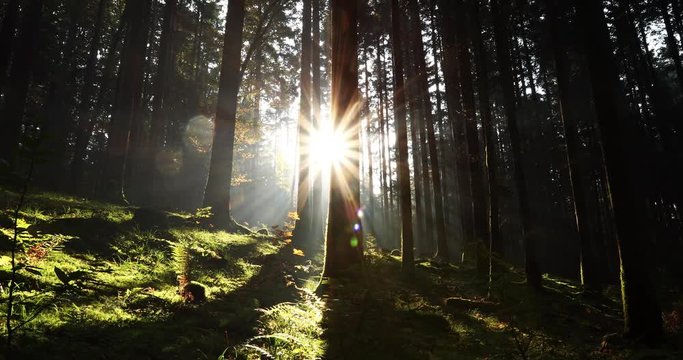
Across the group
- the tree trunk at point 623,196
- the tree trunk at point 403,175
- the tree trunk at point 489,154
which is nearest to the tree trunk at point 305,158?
the tree trunk at point 403,175

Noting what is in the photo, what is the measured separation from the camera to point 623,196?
256 inches

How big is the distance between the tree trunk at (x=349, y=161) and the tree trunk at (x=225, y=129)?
5.30 meters

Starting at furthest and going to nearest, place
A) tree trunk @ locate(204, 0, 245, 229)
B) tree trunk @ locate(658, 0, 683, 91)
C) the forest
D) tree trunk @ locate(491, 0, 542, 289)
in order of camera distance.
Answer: tree trunk @ locate(658, 0, 683, 91) → tree trunk @ locate(204, 0, 245, 229) → tree trunk @ locate(491, 0, 542, 289) → the forest

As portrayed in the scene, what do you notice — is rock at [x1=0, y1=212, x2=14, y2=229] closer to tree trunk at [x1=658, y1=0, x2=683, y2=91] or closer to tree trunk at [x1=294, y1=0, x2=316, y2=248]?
tree trunk at [x1=294, y1=0, x2=316, y2=248]

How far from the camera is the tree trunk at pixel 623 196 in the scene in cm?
618

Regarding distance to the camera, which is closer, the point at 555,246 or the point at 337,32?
the point at 337,32

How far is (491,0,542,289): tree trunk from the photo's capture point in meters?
10.4

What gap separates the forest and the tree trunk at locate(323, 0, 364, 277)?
0.16 feet

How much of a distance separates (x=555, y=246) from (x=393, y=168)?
16228 mm

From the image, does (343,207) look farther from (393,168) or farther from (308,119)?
(393,168)

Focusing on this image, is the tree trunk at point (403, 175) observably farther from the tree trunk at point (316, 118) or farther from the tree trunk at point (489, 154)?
the tree trunk at point (316, 118)

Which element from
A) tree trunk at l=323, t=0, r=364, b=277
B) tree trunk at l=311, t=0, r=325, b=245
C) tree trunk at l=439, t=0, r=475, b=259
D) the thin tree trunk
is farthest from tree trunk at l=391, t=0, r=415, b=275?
tree trunk at l=311, t=0, r=325, b=245

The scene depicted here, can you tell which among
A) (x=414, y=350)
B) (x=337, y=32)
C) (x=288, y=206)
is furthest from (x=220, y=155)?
(x=288, y=206)

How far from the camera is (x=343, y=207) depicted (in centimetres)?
912
